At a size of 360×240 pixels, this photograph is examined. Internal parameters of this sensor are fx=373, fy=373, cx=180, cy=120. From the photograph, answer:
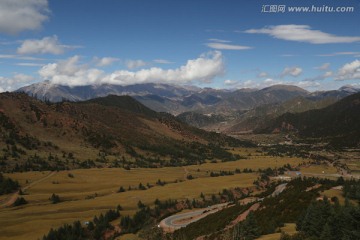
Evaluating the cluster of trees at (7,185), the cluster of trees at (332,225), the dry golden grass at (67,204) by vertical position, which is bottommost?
the dry golden grass at (67,204)

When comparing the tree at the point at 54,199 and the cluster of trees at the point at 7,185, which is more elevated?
the cluster of trees at the point at 7,185

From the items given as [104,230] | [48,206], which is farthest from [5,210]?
[104,230]

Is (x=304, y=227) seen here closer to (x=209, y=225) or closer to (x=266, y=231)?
(x=266, y=231)

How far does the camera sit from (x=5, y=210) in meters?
153

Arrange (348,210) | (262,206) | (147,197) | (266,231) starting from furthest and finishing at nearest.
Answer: (147,197) < (262,206) < (266,231) < (348,210)

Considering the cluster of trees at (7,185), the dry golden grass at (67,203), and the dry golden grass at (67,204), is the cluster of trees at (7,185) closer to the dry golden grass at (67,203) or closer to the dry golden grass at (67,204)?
the dry golden grass at (67,203)

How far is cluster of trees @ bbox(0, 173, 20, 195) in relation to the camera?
590ft

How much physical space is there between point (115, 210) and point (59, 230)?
36281 millimetres

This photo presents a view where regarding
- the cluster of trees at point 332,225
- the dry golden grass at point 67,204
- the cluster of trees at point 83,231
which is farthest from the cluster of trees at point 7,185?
the cluster of trees at point 332,225

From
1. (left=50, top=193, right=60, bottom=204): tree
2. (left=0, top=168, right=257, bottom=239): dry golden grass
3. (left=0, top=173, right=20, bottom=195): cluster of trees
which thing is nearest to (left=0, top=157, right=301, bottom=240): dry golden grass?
(left=0, top=168, right=257, bottom=239): dry golden grass

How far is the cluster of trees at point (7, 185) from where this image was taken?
180m

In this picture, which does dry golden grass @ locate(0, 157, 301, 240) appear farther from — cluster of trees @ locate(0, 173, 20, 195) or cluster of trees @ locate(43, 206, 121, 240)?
cluster of trees @ locate(43, 206, 121, 240)

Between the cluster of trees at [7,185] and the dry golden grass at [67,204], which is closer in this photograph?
the dry golden grass at [67,204]

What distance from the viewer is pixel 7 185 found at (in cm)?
18262
